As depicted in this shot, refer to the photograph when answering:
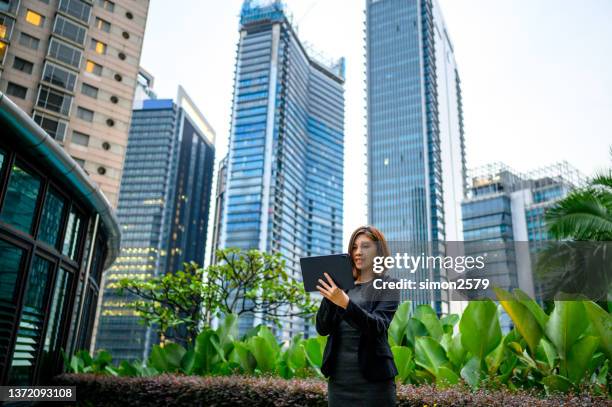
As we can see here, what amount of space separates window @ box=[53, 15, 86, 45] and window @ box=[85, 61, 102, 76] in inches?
55.2

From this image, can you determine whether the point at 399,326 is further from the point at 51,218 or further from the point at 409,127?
the point at 409,127

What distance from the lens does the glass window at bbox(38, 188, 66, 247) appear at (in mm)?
7377

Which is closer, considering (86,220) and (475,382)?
(475,382)

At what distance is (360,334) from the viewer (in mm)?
2207

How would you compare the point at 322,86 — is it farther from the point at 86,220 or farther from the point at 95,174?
the point at 86,220

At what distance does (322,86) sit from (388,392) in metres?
148

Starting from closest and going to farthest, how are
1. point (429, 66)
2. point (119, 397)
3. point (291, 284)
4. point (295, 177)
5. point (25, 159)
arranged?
1. point (119, 397)
2. point (25, 159)
3. point (291, 284)
4. point (429, 66)
5. point (295, 177)

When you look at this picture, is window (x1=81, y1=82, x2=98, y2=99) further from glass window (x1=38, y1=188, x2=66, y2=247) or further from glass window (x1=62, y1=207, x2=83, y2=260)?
glass window (x1=38, y1=188, x2=66, y2=247)

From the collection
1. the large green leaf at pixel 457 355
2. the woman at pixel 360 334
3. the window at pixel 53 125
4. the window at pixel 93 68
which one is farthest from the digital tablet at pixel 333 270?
the window at pixel 93 68

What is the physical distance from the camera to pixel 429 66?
328 ft

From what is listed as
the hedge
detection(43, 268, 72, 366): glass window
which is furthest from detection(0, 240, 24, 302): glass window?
the hedge

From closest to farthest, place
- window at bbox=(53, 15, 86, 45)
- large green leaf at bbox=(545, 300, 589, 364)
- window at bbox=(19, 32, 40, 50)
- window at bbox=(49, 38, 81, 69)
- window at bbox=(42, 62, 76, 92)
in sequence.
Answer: large green leaf at bbox=(545, 300, 589, 364), window at bbox=(19, 32, 40, 50), window at bbox=(42, 62, 76, 92), window at bbox=(49, 38, 81, 69), window at bbox=(53, 15, 86, 45)

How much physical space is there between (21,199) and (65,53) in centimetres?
2737

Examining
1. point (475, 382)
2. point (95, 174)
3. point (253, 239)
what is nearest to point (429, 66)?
point (253, 239)
